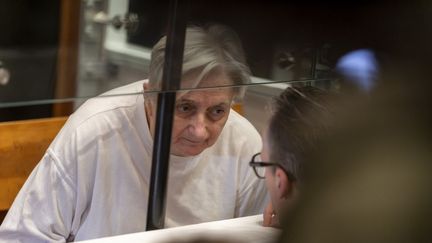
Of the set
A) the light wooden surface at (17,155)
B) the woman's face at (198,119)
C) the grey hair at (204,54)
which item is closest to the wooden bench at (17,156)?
the light wooden surface at (17,155)

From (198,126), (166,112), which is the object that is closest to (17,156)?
(198,126)

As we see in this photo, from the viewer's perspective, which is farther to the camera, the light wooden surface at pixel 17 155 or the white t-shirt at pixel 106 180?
the light wooden surface at pixel 17 155

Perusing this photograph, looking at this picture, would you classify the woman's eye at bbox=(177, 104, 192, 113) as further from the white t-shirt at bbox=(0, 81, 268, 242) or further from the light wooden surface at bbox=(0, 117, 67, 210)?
the light wooden surface at bbox=(0, 117, 67, 210)

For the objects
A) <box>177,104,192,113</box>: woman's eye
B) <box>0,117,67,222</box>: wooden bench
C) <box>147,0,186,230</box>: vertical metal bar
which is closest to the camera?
<box>147,0,186,230</box>: vertical metal bar

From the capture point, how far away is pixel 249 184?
0.81 metres

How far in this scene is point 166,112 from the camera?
1.81ft

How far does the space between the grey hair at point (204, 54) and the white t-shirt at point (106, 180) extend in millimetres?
308

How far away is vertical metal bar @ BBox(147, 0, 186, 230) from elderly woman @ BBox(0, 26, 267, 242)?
88 millimetres

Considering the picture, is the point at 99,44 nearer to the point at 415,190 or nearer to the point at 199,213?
the point at 415,190

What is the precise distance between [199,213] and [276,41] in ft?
1.35

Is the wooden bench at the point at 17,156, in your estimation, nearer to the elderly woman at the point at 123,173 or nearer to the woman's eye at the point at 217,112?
the elderly woman at the point at 123,173

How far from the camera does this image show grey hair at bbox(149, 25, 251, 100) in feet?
1.25

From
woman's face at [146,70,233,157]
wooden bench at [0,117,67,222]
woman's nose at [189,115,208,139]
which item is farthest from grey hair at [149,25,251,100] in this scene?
wooden bench at [0,117,67,222]

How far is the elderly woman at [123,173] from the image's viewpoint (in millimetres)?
769
